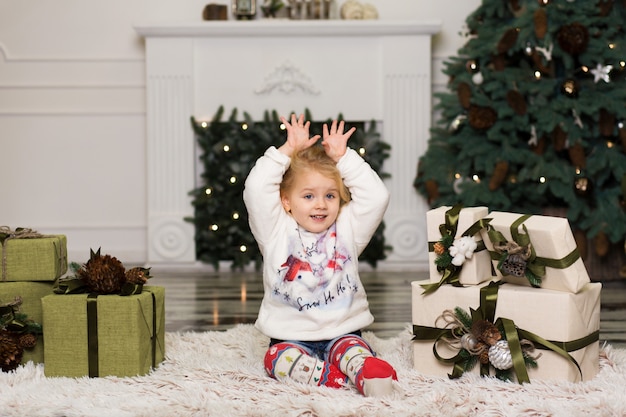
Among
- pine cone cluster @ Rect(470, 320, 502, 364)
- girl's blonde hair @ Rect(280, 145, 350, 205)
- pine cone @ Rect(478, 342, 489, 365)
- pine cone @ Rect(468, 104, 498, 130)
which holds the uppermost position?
pine cone @ Rect(468, 104, 498, 130)

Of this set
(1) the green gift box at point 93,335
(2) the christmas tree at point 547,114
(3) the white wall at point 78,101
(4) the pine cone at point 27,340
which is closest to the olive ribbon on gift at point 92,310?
(1) the green gift box at point 93,335

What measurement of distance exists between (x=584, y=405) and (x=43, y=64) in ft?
15.5

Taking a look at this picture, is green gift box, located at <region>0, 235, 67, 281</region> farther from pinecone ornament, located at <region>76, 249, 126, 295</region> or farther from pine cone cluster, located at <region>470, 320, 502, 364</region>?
pine cone cluster, located at <region>470, 320, 502, 364</region>

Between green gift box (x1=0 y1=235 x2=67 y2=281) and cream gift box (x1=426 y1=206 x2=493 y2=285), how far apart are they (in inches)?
47.8

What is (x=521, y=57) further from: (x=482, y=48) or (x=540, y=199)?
(x=540, y=199)

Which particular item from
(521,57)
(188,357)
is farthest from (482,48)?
(188,357)

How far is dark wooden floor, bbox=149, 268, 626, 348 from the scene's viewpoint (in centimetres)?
350

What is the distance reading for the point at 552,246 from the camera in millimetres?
2371

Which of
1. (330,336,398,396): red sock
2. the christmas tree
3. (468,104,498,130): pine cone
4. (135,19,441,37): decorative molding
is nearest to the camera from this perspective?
(330,336,398,396): red sock

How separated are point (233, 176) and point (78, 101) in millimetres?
1265

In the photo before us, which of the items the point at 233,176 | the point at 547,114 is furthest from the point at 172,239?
the point at 547,114

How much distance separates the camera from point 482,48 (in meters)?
4.97

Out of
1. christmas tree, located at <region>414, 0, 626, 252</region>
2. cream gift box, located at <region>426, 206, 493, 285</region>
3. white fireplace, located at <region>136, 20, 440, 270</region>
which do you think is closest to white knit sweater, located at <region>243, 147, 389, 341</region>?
cream gift box, located at <region>426, 206, 493, 285</region>

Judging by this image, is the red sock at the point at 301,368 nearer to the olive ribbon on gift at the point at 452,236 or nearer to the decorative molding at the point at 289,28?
the olive ribbon on gift at the point at 452,236
